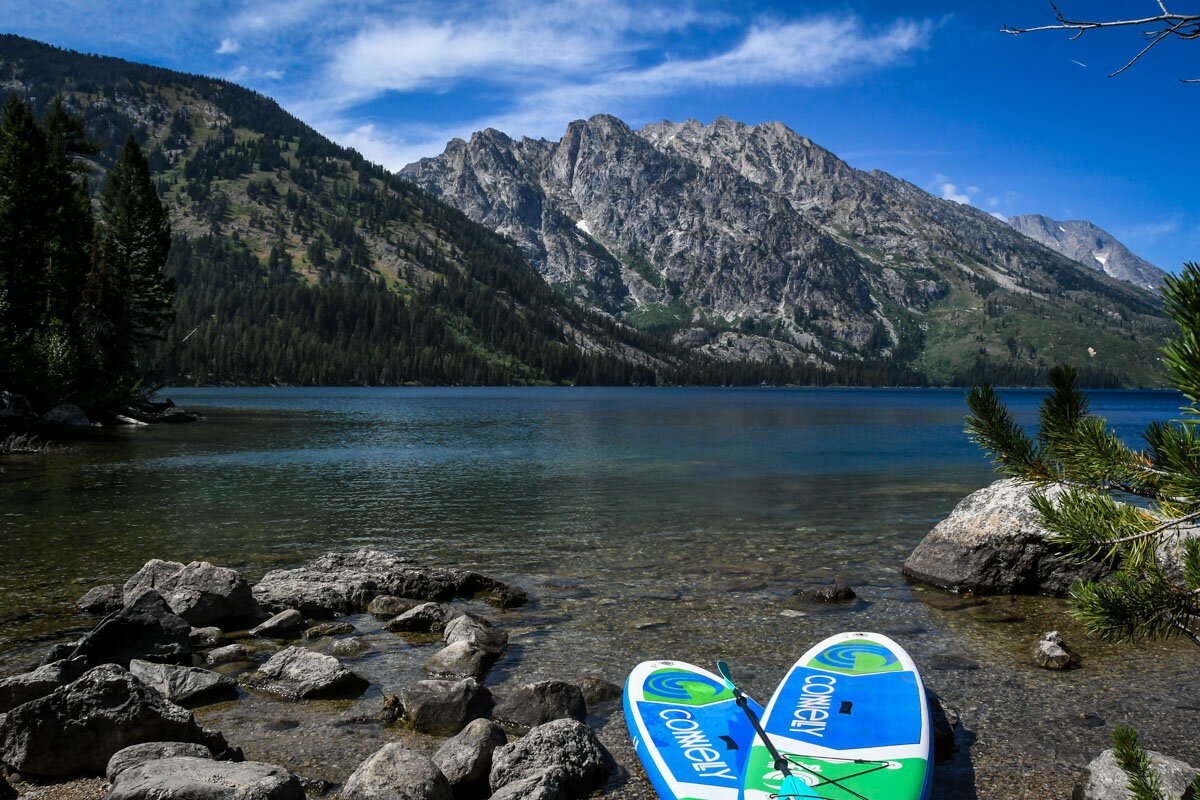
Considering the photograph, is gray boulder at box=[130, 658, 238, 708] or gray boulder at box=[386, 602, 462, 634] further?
gray boulder at box=[386, 602, 462, 634]

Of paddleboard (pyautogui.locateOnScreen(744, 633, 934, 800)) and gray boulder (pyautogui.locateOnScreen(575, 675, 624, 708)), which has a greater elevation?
paddleboard (pyautogui.locateOnScreen(744, 633, 934, 800))

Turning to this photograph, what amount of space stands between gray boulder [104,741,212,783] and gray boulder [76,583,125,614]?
9088mm

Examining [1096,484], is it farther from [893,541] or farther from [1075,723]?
[893,541]

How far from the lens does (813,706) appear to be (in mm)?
10016

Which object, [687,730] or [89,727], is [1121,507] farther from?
[89,727]

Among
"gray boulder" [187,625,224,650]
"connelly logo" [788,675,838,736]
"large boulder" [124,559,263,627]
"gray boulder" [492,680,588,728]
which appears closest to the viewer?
"connelly logo" [788,675,838,736]

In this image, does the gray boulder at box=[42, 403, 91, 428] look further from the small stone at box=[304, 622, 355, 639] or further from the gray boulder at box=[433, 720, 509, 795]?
the gray boulder at box=[433, 720, 509, 795]

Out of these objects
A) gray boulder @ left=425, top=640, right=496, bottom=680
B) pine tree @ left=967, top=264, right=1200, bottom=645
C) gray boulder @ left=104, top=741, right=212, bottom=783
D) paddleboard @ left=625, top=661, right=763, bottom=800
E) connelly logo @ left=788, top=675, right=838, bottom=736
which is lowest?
gray boulder @ left=425, top=640, right=496, bottom=680

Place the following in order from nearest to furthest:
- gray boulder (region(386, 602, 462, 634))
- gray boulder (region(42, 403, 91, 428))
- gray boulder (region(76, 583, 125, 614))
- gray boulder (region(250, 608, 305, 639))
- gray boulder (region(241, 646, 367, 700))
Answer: gray boulder (region(241, 646, 367, 700)), gray boulder (region(250, 608, 305, 639)), gray boulder (region(386, 602, 462, 634)), gray boulder (region(76, 583, 125, 614)), gray boulder (region(42, 403, 91, 428))

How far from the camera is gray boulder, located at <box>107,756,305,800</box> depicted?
738cm

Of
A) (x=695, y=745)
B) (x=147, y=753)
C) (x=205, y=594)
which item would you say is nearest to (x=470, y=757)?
(x=695, y=745)

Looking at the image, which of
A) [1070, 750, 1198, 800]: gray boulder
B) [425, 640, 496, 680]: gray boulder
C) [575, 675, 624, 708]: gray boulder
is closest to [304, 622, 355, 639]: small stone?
[425, 640, 496, 680]: gray boulder

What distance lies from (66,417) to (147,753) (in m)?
60.7

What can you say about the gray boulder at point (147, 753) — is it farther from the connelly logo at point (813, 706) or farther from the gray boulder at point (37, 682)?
the connelly logo at point (813, 706)
